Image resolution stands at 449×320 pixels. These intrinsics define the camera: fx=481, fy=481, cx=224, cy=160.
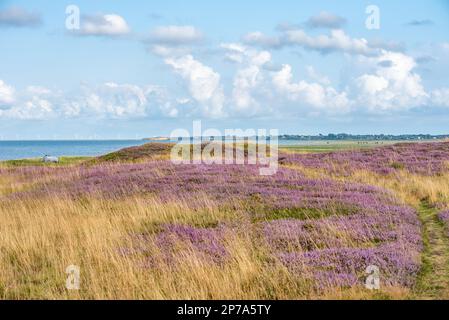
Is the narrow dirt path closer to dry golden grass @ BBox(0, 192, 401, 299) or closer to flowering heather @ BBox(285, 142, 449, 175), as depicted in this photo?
dry golden grass @ BBox(0, 192, 401, 299)

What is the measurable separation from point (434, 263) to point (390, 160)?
24969 millimetres

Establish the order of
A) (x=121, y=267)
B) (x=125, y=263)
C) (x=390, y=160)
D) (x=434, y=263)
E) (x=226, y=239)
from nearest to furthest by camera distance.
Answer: (x=121, y=267) < (x=125, y=263) < (x=434, y=263) < (x=226, y=239) < (x=390, y=160)

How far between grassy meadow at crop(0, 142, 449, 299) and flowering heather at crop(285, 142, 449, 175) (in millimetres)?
6723

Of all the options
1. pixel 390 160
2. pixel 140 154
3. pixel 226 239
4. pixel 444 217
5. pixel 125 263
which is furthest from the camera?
pixel 140 154

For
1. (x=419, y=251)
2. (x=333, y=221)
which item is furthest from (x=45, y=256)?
(x=419, y=251)

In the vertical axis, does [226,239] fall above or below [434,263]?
above

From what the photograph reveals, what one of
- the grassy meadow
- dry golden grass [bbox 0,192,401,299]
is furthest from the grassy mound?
dry golden grass [bbox 0,192,401,299]

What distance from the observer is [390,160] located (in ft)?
115

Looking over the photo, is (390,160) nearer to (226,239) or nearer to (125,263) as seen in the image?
(226,239)

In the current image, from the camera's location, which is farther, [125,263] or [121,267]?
[125,263]

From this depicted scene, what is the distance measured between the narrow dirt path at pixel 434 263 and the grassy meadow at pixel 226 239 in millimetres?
25

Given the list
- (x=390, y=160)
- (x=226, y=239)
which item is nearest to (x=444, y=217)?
(x=226, y=239)

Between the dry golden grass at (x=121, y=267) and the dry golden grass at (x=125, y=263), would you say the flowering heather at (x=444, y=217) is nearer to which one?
the dry golden grass at (x=125, y=263)

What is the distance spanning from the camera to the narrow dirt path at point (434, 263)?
373 inches
